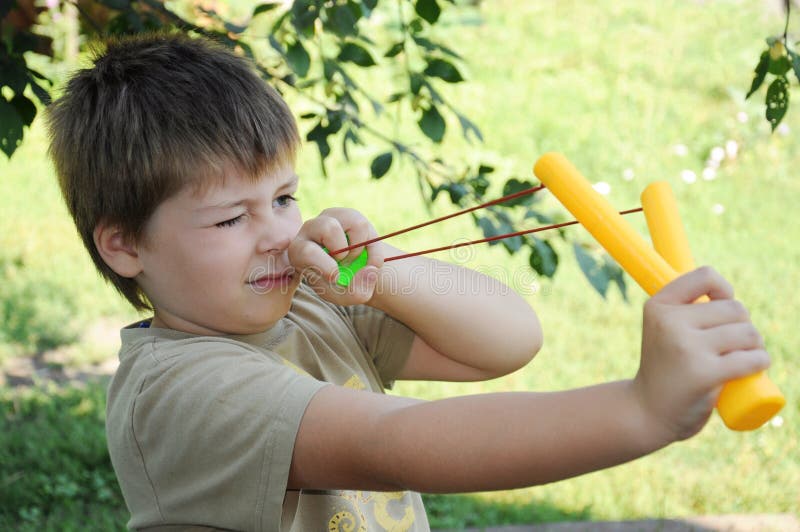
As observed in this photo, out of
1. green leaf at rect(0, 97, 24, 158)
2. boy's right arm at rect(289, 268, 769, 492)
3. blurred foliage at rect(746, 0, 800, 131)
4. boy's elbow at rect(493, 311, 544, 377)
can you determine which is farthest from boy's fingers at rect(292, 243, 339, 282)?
→ blurred foliage at rect(746, 0, 800, 131)

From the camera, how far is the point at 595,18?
6922 mm

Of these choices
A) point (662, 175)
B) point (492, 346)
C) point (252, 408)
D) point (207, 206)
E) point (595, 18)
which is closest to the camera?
point (252, 408)

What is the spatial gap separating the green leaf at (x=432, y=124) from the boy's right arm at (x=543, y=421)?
3.62 ft

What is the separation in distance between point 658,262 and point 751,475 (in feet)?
7.26

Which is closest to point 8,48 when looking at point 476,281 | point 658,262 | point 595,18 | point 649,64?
point 476,281

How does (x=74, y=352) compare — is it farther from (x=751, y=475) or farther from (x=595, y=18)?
(x=595, y=18)

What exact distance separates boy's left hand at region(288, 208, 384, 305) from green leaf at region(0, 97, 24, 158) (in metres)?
0.65

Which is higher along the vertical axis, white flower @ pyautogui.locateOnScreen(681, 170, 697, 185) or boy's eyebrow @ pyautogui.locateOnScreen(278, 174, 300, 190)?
boy's eyebrow @ pyautogui.locateOnScreen(278, 174, 300, 190)

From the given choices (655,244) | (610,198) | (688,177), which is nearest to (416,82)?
(655,244)

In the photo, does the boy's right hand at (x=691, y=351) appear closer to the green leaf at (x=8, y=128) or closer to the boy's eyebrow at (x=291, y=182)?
the boy's eyebrow at (x=291, y=182)

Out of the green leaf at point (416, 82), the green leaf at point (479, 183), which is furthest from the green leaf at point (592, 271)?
the green leaf at point (416, 82)

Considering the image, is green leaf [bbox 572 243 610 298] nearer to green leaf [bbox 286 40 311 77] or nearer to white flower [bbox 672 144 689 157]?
green leaf [bbox 286 40 311 77]

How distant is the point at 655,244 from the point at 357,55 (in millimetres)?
1274

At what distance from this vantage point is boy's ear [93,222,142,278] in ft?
4.76
